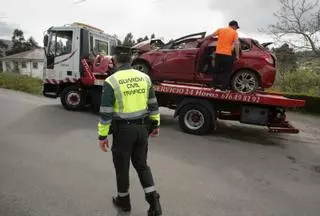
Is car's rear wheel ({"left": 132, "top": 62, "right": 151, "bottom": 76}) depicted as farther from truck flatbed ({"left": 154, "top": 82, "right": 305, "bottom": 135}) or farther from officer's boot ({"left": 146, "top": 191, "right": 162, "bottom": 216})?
officer's boot ({"left": 146, "top": 191, "right": 162, "bottom": 216})

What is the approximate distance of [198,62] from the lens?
9188 mm

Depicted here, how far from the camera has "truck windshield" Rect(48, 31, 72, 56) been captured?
10.6m

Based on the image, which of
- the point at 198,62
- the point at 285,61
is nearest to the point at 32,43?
the point at 285,61

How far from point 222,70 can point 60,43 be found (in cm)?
518

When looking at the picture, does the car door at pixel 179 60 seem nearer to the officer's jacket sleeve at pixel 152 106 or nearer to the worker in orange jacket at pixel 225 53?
the worker in orange jacket at pixel 225 53

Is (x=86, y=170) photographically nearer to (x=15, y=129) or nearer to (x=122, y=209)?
(x=122, y=209)

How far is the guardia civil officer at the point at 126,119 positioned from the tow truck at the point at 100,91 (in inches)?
181

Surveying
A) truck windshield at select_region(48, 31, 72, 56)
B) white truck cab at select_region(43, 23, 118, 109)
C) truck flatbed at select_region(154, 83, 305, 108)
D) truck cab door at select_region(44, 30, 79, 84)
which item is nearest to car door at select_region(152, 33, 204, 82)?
truck flatbed at select_region(154, 83, 305, 108)

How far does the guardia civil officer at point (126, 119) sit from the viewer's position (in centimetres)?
371

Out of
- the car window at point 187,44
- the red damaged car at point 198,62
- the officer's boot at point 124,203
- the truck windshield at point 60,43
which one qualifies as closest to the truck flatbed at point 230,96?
the red damaged car at point 198,62

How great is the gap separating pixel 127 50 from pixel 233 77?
17.6ft

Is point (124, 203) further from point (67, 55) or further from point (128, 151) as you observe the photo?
point (67, 55)

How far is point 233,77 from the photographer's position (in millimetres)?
8820

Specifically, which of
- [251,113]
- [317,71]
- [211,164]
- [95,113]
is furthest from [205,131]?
[317,71]
